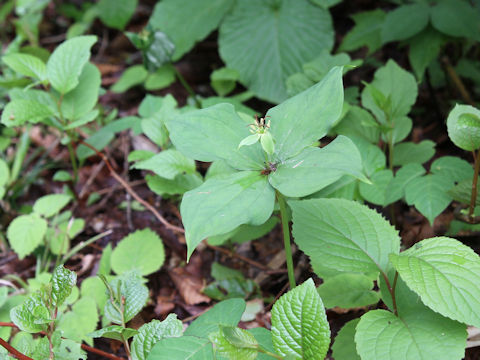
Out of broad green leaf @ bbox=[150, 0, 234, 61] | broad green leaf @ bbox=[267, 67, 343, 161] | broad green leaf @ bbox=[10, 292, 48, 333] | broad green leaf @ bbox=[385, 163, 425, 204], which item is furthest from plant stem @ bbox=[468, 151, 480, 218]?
broad green leaf @ bbox=[150, 0, 234, 61]

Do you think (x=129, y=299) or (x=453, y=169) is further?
(x=453, y=169)

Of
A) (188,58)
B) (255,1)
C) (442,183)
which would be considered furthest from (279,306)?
(188,58)

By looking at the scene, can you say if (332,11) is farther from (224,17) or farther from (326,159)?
(326,159)

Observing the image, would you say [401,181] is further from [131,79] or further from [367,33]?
[131,79]

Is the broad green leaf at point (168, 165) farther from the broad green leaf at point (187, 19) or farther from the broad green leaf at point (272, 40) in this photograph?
the broad green leaf at point (187, 19)

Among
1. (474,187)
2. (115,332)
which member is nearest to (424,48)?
(474,187)

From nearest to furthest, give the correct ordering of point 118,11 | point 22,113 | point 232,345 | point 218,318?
point 232,345 < point 218,318 < point 22,113 < point 118,11
